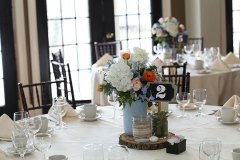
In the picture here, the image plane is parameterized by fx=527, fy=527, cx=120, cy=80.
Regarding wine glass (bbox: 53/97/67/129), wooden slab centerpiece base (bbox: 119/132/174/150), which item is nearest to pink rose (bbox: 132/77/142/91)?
wooden slab centerpiece base (bbox: 119/132/174/150)

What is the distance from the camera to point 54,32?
7.02 metres

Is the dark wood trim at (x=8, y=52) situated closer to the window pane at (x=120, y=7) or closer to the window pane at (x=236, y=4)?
the window pane at (x=120, y=7)

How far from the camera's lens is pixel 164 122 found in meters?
2.95

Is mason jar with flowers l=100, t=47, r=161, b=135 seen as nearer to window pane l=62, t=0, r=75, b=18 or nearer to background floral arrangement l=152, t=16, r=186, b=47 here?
background floral arrangement l=152, t=16, r=186, b=47

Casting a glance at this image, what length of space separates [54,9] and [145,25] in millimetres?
1481

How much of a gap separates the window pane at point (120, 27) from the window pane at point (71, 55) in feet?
2.36

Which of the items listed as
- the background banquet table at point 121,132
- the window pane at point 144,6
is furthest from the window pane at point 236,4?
the background banquet table at point 121,132

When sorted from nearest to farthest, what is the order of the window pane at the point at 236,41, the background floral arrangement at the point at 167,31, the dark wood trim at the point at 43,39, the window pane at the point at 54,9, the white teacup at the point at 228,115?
the white teacup at the point at 228,115, the background floral arrangement at the point at 167,31, the dark wood trim at the point at 43,39, the window pane at the point at 54,9, the window pane at the point at 236,41

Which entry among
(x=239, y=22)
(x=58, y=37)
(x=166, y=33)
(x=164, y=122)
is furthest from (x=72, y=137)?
(x=239, y=22)

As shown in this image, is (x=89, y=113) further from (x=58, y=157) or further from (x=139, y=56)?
(x=58, y=157)

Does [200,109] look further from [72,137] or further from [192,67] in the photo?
[192,67]

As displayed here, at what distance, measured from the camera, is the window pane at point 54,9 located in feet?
22.8

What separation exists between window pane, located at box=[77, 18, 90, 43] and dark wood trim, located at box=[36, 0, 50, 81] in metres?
0.51

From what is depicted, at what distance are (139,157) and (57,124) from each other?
0.89m
